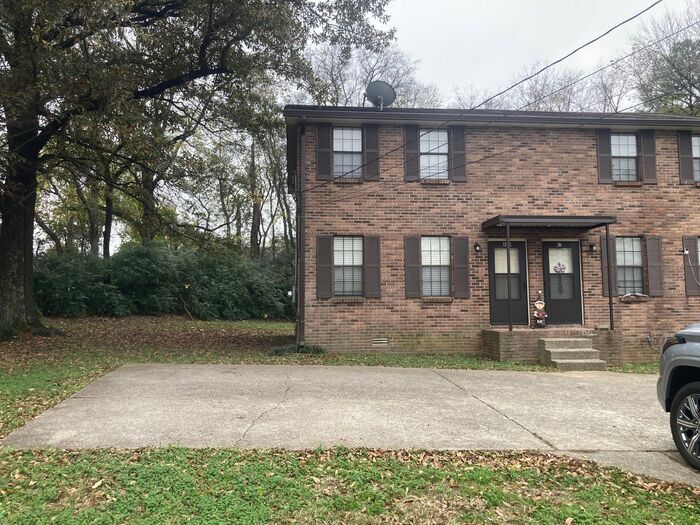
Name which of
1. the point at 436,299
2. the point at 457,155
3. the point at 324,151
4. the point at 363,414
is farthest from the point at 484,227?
the point at 363,414

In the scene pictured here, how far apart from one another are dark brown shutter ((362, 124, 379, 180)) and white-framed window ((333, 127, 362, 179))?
4.8 inches

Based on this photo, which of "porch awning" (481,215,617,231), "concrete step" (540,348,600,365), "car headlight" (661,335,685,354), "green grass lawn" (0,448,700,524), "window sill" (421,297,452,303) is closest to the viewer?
"green grass lawn" (0,448,700,524)

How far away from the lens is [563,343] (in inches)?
430

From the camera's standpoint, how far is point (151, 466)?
4082 millimetres

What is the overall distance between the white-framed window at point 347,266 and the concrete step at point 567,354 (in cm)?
429

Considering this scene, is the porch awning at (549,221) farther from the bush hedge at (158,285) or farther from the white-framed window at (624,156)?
the bush hedge at (158,285)

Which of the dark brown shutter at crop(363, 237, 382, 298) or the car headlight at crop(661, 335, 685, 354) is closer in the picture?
the car headlight at crop(661, 335, 685, 354)

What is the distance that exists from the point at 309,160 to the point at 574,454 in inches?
353

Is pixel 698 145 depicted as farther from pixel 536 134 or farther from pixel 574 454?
pixel 574 454

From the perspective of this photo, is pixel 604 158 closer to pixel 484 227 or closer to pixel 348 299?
pixel 484 227

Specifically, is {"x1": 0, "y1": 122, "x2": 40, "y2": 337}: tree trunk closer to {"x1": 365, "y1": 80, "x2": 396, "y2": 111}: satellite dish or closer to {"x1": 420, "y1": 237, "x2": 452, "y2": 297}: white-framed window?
{"x1": 365, "y1": 80, "x2": 396, "y2": 111}: satellite dish

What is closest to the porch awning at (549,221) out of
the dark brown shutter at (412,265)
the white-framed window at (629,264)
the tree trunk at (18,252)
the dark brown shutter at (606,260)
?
the dark brown shutter at (606,260)

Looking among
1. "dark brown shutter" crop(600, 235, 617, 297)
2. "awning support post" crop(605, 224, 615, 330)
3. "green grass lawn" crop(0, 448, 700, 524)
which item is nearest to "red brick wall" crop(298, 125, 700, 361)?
"dark brown shutter" crop(600, 235, 617, 297)

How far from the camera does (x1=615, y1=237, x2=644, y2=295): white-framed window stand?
40.5 ft
